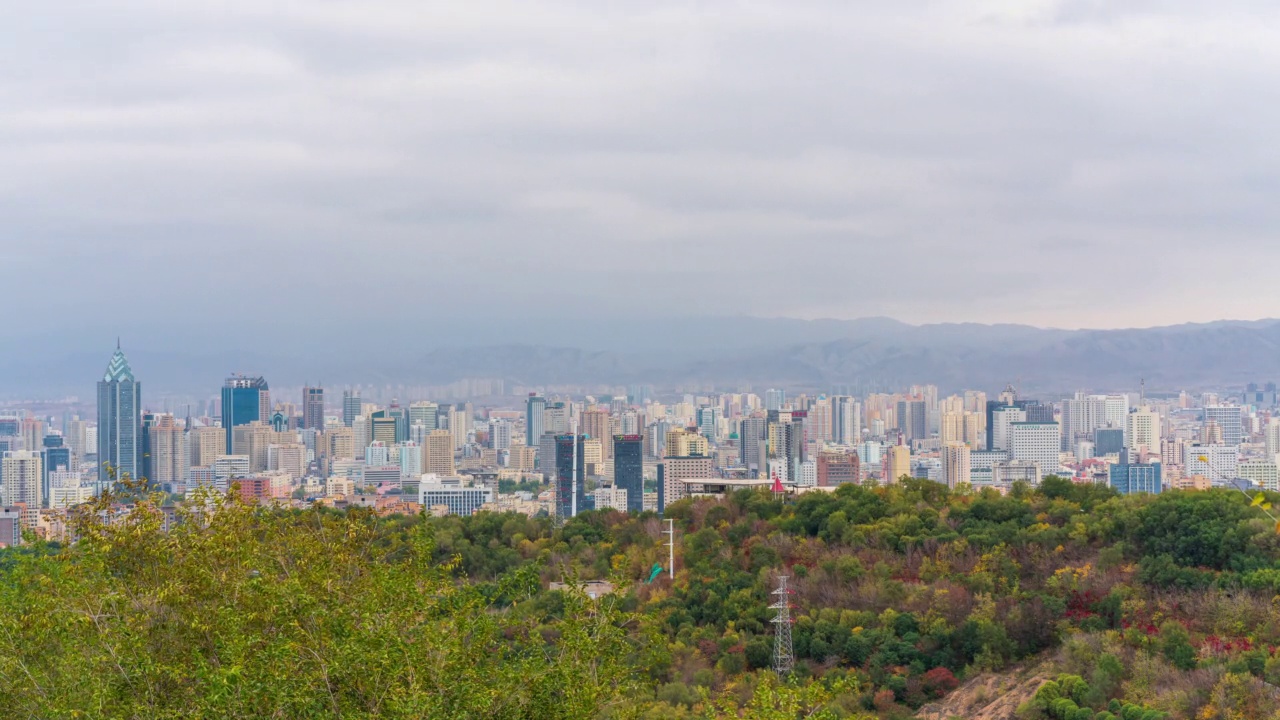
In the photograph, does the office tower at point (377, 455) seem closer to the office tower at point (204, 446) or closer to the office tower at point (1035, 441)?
the office tower at point (204, 446)

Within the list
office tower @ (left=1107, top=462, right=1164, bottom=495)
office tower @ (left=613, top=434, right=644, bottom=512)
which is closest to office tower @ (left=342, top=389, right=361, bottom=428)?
office tower @ (left=613, top=434, right=644, bottom=512)

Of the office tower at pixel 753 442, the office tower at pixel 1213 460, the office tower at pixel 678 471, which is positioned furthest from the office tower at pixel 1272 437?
the office tower at pixel 678 471

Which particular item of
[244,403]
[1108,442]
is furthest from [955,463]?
[244,403]

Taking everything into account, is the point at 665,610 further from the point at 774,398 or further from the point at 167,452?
the point at 774,398

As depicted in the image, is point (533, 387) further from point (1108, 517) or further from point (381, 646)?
point (381, 646)

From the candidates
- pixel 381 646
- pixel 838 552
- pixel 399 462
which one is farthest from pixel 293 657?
pixel 399 462

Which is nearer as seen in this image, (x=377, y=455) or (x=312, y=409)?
(x=377, y=455)
